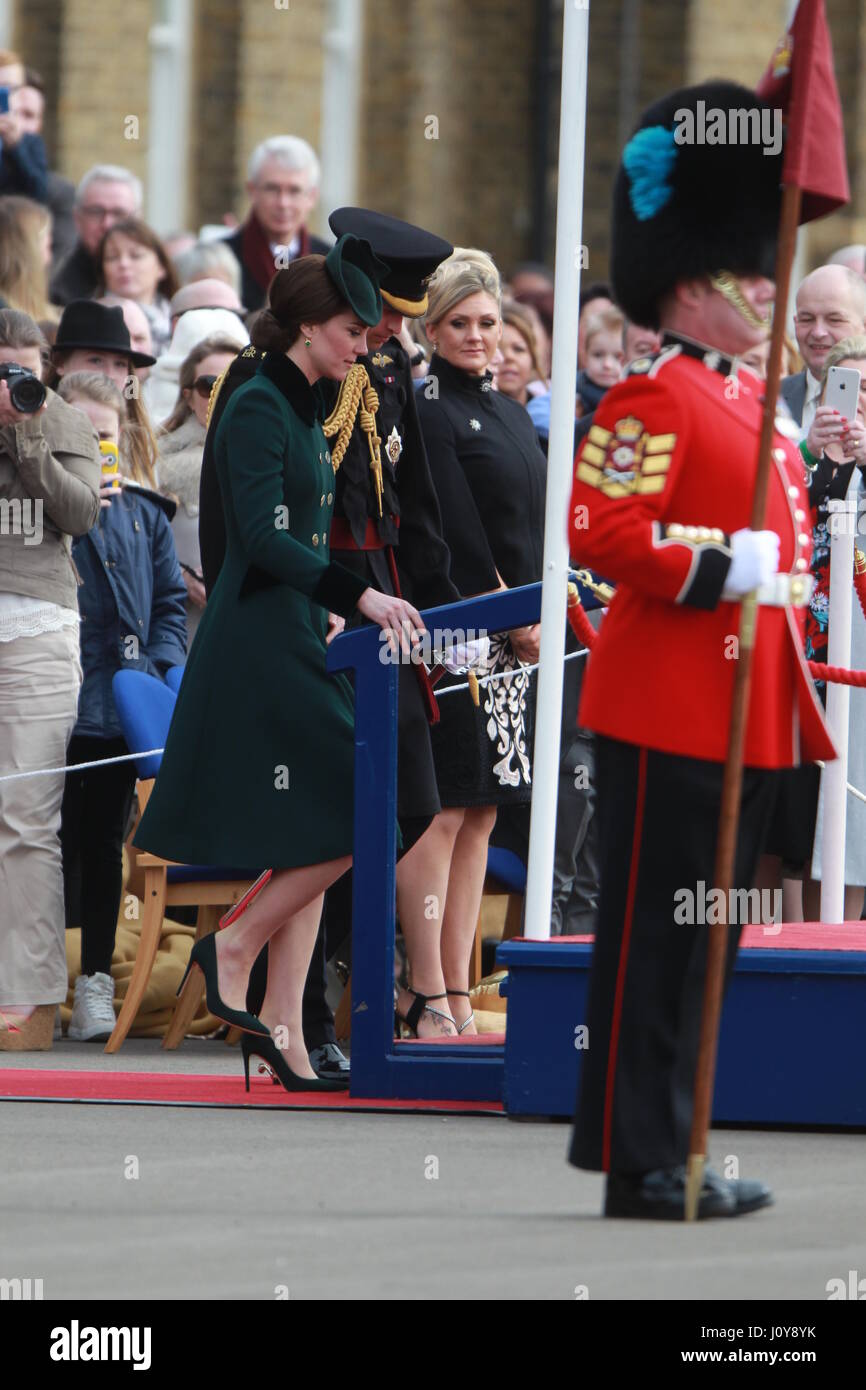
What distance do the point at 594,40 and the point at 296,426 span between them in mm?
16472

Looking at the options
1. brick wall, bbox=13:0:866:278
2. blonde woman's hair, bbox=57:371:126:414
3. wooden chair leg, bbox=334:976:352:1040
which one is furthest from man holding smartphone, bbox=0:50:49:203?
brick wall, bbox=13:0:866:278

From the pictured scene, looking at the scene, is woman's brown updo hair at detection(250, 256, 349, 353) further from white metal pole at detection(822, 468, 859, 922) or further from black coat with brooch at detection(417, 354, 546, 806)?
white metal pole at detection(822, 468, 859, 922)

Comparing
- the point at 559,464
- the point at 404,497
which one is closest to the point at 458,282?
the point at 404,497

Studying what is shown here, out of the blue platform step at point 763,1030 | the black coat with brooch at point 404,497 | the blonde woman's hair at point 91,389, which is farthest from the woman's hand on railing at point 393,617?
the blonde woman's hair at point 91,389

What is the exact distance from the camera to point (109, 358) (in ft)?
31.6

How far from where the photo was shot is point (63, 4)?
1884 cm

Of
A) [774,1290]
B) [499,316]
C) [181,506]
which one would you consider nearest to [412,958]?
[499,316]

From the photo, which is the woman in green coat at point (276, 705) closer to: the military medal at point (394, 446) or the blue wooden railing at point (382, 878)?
the blue wooden railing at point (382, 878)

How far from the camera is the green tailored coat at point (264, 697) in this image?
23.2 feet

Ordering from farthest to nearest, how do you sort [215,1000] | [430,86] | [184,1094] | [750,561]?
[430,86], [184,1094], [215,1000], [750,561]

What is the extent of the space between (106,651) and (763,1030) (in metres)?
3.03

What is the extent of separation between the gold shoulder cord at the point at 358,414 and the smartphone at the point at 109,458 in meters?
1.79

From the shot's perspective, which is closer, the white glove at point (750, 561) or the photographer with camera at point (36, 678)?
the white glove at point (750, 561)

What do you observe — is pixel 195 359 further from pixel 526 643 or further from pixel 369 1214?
pixel 369 1214
